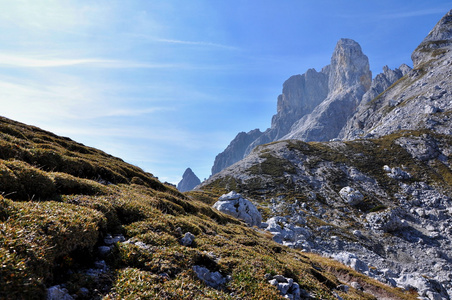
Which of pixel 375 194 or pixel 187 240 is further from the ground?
pixel 375 194

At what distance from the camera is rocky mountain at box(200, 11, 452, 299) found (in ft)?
166

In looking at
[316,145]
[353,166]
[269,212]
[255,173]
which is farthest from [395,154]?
[269,212]

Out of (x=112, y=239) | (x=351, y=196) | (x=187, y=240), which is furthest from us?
(x=351, y=196)

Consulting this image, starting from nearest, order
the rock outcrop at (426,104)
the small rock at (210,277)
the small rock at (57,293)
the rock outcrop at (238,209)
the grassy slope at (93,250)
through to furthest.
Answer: the small rock at (57,293) → the grassy slope at (93,250) → the small rock at (210,277) → the rock outcrop at (238,209) → the rock outcrop at (426,104)

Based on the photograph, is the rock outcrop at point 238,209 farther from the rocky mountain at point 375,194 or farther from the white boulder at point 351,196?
the white boulder at point 351,196

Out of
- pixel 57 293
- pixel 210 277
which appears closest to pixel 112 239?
pixel 57 293

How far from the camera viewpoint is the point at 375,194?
89188 millimetres

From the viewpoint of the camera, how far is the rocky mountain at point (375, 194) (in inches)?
1994

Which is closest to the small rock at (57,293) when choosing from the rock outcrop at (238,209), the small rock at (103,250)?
the small rock at (103,250)

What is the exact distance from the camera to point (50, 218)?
29.6 ft

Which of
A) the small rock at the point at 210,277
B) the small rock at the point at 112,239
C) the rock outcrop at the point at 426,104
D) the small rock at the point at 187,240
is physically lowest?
the small rock at the point at 210,277

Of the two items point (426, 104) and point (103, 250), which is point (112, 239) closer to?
point (103, 250)

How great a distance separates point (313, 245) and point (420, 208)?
51762 mm

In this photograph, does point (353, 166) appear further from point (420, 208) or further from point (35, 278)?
point (35, 278)
